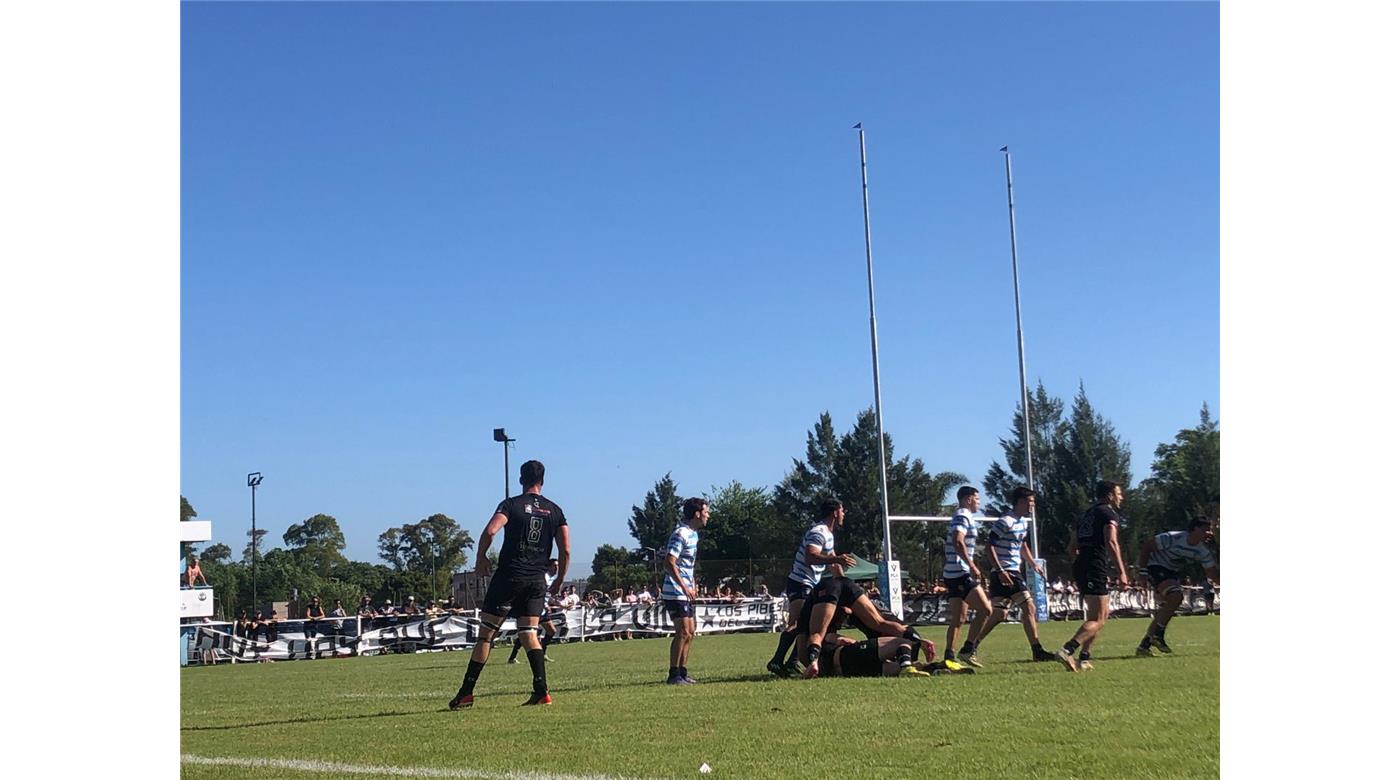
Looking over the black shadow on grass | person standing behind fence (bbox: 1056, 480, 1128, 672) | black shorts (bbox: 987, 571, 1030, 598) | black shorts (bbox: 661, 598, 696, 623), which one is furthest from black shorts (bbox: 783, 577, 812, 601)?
the black shadow on grass

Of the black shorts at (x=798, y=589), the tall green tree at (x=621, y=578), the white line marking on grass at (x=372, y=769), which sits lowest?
the tall green tree at (x=621, y=578)

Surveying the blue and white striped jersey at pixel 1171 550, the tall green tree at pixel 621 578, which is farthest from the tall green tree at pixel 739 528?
the blue and white striped jersey at pixel 1171 550

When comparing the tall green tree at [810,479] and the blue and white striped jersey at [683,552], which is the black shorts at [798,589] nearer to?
the blue and white striped jersey at [683,552]

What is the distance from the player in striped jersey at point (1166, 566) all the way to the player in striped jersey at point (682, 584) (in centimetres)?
507

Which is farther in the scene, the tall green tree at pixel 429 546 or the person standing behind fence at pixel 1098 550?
the tall green tree at pixel 429 546

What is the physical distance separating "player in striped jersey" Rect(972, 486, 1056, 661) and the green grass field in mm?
459

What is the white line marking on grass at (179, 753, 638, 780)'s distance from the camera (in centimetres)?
591

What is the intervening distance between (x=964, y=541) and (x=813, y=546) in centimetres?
181

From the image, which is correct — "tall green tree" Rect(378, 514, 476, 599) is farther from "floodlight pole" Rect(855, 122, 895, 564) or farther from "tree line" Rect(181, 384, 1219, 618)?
"floodlight pole" Rect(855, 122, 895, 564)

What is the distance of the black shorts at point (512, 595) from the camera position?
9953 millimetres

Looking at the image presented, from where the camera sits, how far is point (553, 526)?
10.0m

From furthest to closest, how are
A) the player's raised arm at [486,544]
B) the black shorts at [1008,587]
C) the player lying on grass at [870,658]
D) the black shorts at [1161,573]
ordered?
1. the black shorts at [1161,573]
2. the black shorts at [1008,587]
3. the player lying on grass at [870,658]
4. the player's raised arm at [486,544]

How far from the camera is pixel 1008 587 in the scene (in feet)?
42.1
